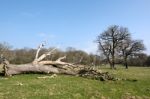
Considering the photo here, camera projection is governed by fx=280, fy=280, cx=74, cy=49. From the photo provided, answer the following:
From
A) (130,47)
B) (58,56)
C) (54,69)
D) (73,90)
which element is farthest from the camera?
(130,47)

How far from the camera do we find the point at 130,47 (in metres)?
83.3

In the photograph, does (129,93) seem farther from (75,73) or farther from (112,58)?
(112,58)

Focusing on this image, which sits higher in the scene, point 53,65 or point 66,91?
point 53,65

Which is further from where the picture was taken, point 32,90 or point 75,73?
point 75,73

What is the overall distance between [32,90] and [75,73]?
365 inches

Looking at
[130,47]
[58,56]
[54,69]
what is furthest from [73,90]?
[130,47]

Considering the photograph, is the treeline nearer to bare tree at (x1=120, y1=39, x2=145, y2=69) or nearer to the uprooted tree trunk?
bare tree at (x1=120, y1=39, x2=145, y2=69)

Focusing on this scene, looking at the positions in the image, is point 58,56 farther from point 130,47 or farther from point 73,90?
point 73,90

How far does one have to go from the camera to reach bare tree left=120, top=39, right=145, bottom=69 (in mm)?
79875

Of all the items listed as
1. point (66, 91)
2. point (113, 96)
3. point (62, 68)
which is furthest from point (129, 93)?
point (62, 68)

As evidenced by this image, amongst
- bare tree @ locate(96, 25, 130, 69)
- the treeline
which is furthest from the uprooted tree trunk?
bare tree @ locate(96, 25, 130, 69)

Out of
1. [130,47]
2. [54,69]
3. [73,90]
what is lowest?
[73,90]

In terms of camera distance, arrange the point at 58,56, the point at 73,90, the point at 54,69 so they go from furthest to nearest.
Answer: the point at 58,56 → the point at 54,69 → the point at 73,90

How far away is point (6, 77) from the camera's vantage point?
2361 cm
